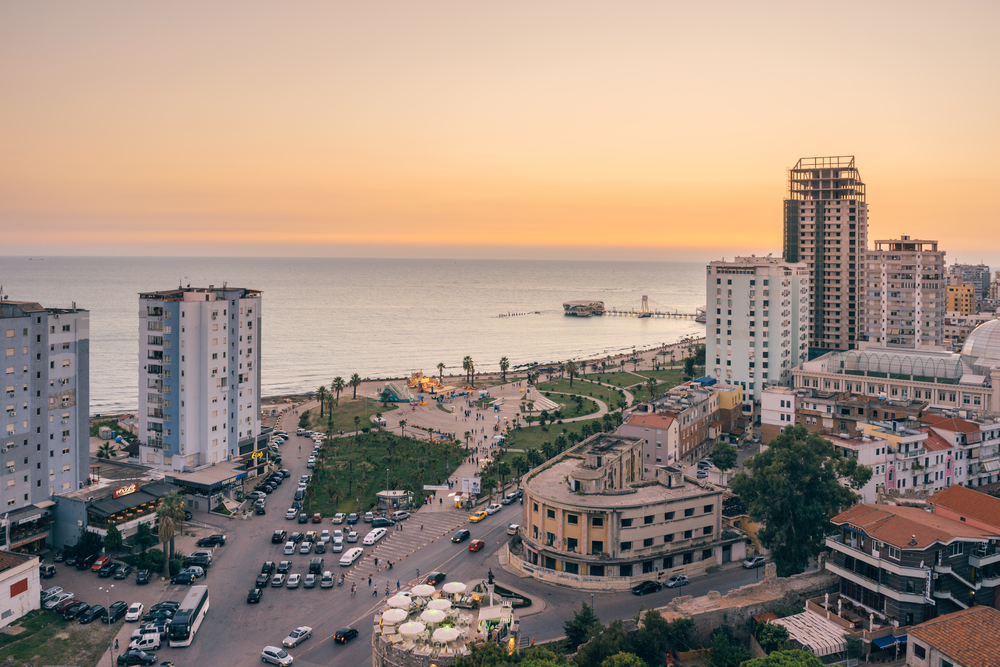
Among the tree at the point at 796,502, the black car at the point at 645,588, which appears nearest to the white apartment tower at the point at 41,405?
the black car at the point at 645,588

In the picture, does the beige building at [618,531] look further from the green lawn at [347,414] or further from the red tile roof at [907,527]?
the green lawn at [347,414]

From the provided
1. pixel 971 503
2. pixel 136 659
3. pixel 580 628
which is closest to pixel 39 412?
pixel 136 659

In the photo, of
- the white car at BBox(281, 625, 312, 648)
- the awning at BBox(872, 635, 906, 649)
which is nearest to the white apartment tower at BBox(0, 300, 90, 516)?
the white car at BBox(281, 625, 312, 648)

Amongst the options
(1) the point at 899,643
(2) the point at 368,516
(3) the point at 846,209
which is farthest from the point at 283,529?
(3) the point at 846,209

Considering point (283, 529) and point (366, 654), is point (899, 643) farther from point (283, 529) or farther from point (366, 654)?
point (283, 529)

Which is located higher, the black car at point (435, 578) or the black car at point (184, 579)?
the black car at point (435, 578)
